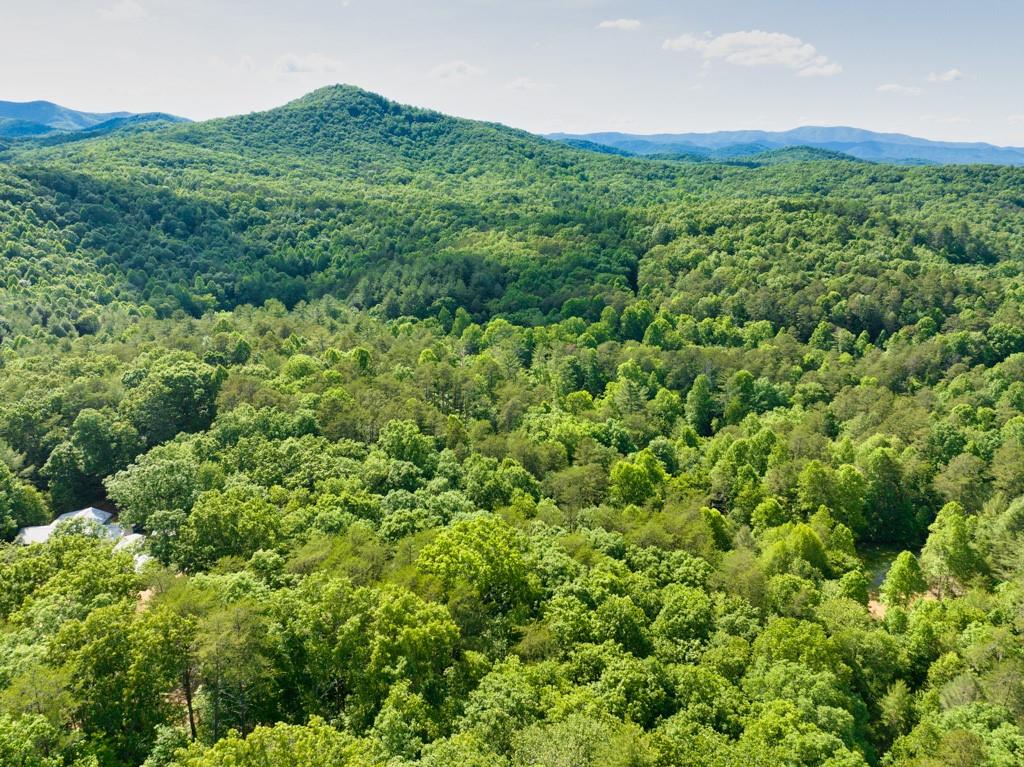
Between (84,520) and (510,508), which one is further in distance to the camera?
(510,508)

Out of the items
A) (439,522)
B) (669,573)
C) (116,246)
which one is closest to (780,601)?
(669,573)

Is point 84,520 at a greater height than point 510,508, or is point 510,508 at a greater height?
point 84,520

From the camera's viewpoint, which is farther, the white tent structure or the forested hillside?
the white tent structure

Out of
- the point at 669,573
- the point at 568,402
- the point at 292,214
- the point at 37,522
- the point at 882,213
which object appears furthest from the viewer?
the point at 292,214

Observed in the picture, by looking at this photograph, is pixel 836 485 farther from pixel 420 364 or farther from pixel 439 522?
pixel 420 364

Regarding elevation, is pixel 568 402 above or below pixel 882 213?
below

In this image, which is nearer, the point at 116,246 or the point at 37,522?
the point at 37,522

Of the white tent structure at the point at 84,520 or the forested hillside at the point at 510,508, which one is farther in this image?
the white tent structure at the point at 84,520

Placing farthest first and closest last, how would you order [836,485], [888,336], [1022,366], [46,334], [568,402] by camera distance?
1. [888,336]
2. [46,334]
3. [1022,366]
4. [568,402]
5. [836,485]
